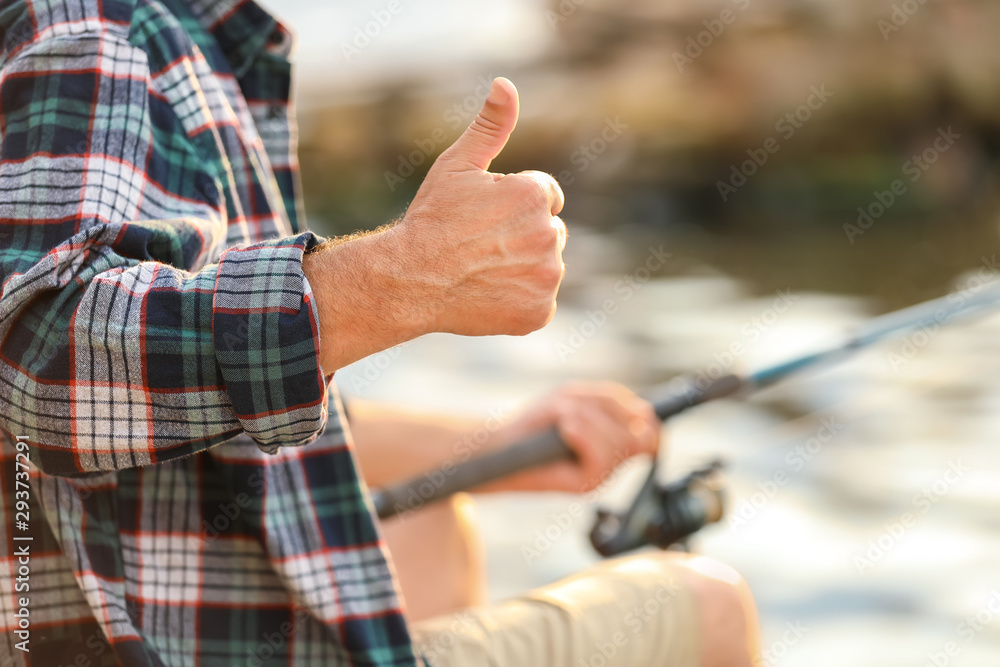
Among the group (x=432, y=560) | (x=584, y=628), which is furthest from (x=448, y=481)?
(x=584, y=628)

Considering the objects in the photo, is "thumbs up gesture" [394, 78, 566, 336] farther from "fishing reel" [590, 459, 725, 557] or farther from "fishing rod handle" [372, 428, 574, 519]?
"fishing reel" [590, 459, 725, 557]

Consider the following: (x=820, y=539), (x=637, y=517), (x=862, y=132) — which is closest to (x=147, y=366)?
(x=637, y=517)

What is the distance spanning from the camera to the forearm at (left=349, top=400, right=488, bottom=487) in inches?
61.9

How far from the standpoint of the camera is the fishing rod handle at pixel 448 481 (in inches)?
54.3

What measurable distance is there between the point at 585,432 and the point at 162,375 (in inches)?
31.1

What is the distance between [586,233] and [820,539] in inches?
229

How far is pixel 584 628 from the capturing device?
1151 mm

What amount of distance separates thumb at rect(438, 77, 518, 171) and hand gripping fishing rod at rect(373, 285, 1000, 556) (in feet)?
2.07

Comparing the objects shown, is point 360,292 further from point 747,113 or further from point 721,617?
point 747,113

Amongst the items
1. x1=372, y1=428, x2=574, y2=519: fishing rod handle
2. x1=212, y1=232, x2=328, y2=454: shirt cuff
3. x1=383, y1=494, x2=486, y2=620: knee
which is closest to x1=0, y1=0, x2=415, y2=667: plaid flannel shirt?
x1=212, y1=232, x2=328, y2=454: shirt cuff

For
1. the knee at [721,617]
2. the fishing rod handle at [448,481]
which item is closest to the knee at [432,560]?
the fishing rod handle at [448,481]

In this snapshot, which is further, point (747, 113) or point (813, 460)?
point (747, 113)

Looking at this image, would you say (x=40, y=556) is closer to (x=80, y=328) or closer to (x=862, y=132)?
(x=80, y=328)

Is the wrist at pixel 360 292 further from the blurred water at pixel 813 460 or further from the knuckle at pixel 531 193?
the blurred water at pixel 813 460
